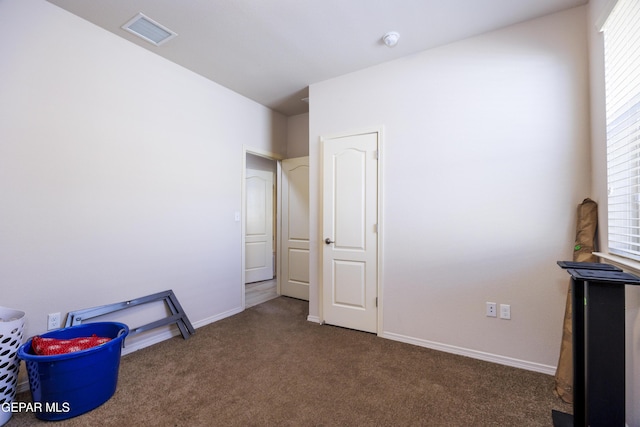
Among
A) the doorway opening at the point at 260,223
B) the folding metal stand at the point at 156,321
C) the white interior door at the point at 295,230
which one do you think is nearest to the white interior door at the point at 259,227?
the doorway opening at the point at 260,223

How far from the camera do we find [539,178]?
7.19ft

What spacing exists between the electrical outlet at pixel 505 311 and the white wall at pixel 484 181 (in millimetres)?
30

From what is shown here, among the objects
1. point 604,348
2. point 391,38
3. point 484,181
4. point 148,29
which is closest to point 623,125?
point 484,181

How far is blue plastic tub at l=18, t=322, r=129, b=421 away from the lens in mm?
1624

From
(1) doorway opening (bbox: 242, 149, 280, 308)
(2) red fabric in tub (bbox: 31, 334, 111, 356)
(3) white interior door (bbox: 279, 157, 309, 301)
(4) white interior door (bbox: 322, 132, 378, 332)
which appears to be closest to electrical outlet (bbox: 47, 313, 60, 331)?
(2) red fabric in tub (bbox: 31, 334, 111, 356)

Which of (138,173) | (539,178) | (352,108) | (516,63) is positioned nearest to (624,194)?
(539,178)

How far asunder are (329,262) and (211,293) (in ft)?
4.63

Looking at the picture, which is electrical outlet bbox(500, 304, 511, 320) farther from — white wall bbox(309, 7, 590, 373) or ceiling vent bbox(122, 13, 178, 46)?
ceiling vent bbox(122, 13, 178, 46)

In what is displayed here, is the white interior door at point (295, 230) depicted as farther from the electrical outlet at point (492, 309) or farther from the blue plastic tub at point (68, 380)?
the blue plastic tub at point (68, 380)

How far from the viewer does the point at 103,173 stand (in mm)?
2350

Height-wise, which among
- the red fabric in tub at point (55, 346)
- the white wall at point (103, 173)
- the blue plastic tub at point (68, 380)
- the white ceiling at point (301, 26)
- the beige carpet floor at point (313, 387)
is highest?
the white ceiling at point (301, 26)

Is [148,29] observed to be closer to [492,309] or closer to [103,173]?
[103,173]

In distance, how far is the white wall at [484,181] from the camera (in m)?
2.12

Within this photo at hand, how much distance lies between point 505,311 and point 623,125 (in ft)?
4.87
